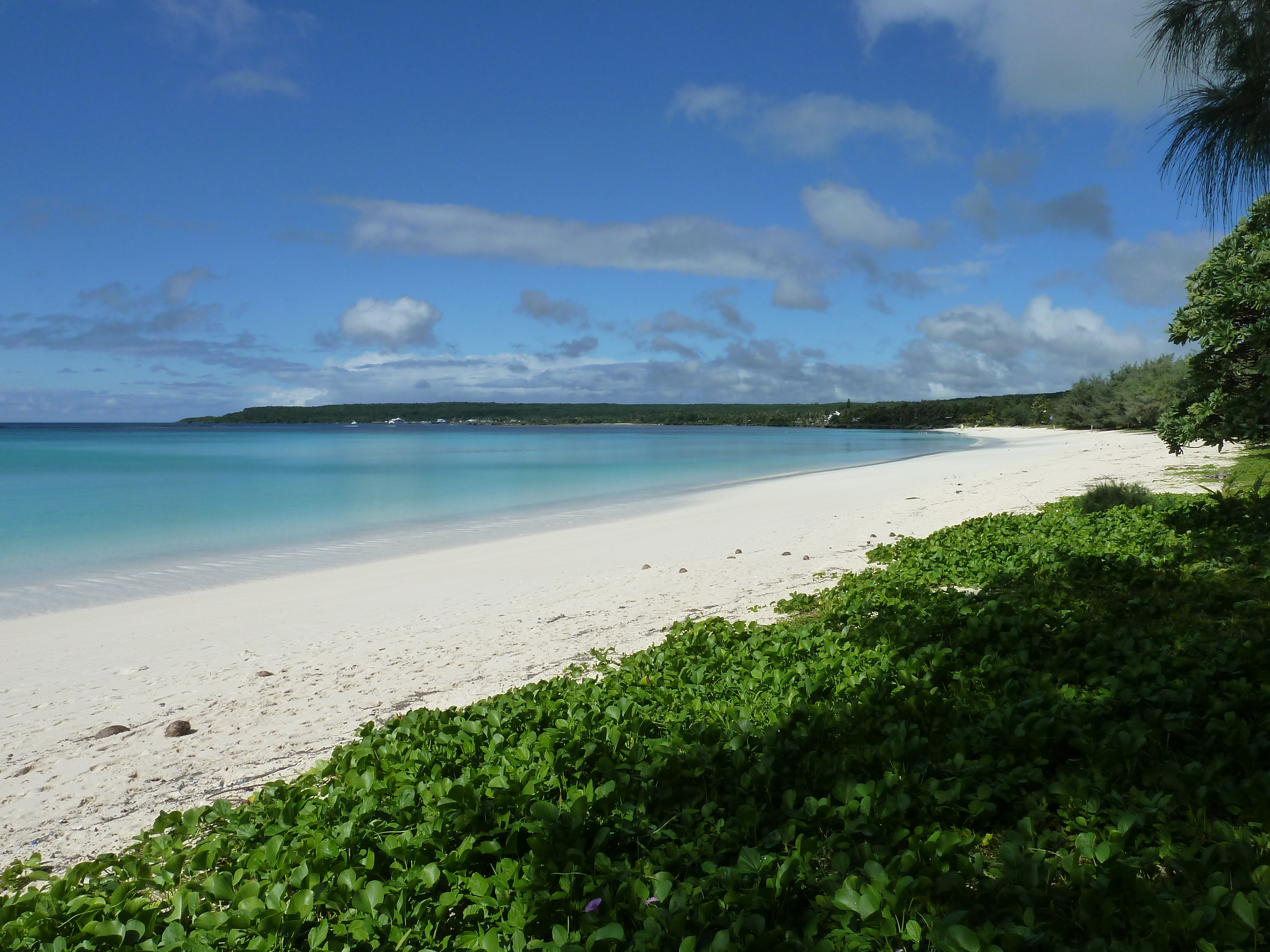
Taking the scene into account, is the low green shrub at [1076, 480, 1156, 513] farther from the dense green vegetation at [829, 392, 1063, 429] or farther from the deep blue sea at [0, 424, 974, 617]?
the dense green vegetation at [829, 392, 1063, 429]

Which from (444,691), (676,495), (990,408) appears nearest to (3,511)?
(676,495)

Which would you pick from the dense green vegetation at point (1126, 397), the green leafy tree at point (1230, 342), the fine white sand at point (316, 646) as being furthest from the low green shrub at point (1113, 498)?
→ the dense green vegetation at point (1126, 397)

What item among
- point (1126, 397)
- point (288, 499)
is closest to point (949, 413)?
point (1126, 397)

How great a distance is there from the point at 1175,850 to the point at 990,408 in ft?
538

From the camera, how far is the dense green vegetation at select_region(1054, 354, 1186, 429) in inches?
2350

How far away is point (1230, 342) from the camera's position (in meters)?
8.06

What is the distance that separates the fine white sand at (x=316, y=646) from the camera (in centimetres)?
490

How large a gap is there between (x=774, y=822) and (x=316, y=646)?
6.20 meters

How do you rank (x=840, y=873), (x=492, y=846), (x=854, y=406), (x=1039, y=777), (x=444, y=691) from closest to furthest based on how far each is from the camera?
(x=840, y=873) → (x=492, y=846) → (x=1039, y=777) → (x=444, y=691) → (x=854, y=406)

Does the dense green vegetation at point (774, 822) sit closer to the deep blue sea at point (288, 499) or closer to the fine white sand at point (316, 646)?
the fine white sand at point (316, 646)

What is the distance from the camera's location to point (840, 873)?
2855mm

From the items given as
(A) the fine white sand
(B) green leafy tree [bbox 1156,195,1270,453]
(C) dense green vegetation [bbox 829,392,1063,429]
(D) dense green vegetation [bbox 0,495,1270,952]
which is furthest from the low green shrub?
(C) dense green vegetation [bbox 829,392,1063,429]

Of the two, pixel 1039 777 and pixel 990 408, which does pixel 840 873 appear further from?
pixel 990 408

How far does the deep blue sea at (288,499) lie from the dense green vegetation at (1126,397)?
47.7 ft
